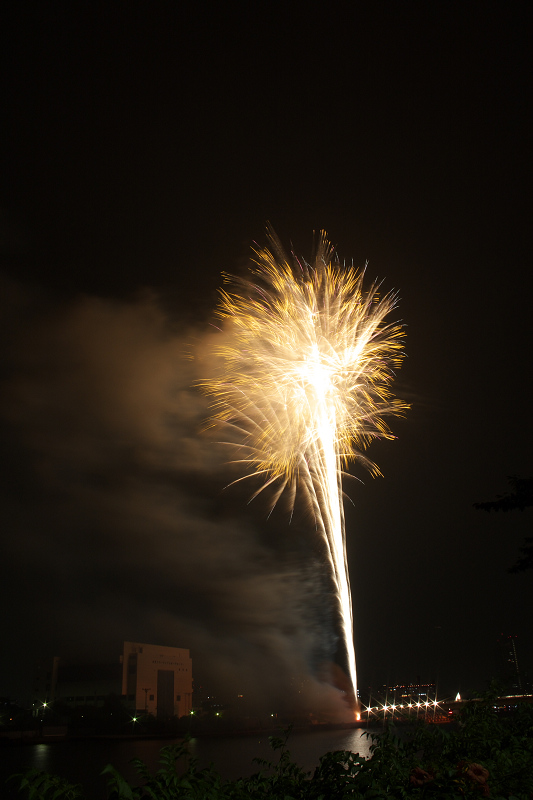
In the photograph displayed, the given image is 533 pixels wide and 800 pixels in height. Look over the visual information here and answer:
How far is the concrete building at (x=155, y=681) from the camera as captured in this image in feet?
213

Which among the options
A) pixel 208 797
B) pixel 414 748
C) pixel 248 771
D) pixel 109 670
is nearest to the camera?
pixel 208 797

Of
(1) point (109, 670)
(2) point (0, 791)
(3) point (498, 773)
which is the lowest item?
(2) point (0, 791)

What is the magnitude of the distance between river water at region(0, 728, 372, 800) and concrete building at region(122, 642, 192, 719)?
6.00m

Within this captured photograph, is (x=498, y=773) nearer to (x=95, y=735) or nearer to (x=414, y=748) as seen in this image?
(x=414, y=748)

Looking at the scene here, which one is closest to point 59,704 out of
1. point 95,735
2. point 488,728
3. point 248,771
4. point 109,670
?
point 109,670

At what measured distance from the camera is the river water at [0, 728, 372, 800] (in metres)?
28.7

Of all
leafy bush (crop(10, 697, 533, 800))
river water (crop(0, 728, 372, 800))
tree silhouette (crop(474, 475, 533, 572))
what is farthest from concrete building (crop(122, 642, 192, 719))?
leafy bush (crop(10, 697, 533, 800))

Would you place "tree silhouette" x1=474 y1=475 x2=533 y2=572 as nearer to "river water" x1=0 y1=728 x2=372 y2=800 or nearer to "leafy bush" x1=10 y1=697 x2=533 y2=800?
"leafy bush" x1=10 y1=697 x2=533 y2=800

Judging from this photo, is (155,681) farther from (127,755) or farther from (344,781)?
(344,781)

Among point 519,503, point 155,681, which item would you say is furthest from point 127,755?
point 519,503

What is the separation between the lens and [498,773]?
3.63 metres

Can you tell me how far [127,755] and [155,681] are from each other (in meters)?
23.1

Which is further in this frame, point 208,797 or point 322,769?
point 322,769

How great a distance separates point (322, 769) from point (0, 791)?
117 feet
